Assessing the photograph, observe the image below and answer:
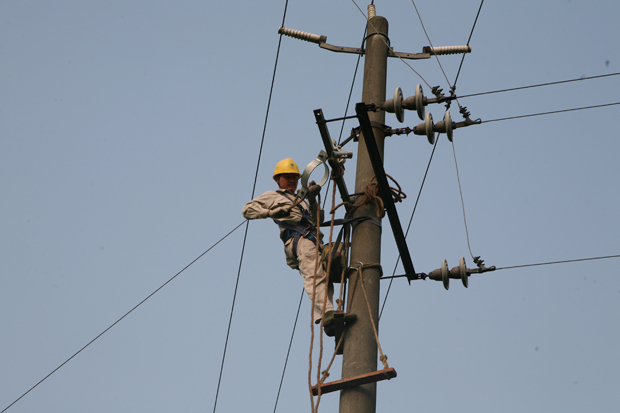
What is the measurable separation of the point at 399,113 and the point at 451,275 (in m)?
1.28

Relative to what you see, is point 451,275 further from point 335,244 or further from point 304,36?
point 304,36

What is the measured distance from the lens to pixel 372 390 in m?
4.77

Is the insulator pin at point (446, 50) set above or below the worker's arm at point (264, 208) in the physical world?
above

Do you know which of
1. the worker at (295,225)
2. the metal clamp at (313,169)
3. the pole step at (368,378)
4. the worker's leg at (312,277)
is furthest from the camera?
the worker at (295,225)

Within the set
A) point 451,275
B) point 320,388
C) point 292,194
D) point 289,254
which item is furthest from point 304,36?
point 320,388

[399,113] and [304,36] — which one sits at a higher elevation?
[304,36]

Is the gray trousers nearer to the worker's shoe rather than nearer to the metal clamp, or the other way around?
the worker's shoe

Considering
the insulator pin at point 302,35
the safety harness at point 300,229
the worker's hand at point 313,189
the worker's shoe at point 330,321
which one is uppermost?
the insulator pin at point 302,35

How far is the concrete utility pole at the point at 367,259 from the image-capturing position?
15.6 ft

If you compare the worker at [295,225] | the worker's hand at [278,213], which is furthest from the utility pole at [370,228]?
the worker's hand at [278,213]

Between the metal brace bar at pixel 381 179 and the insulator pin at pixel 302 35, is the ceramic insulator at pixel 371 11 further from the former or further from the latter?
the metal brace bar at pixel 381 179

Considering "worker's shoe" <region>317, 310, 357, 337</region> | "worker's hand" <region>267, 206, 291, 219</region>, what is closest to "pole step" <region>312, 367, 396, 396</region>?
"worker's shoe" <region>317, 310, 357, 337</region>

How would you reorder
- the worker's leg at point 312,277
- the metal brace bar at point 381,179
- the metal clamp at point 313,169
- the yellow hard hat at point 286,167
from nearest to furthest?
the metal clamp at point 313,169, the metal brace bar at point 381,179, the worker's leg at point 312,277, the yellow hard hat at point 286,167

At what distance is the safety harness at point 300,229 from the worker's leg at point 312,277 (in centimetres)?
5
